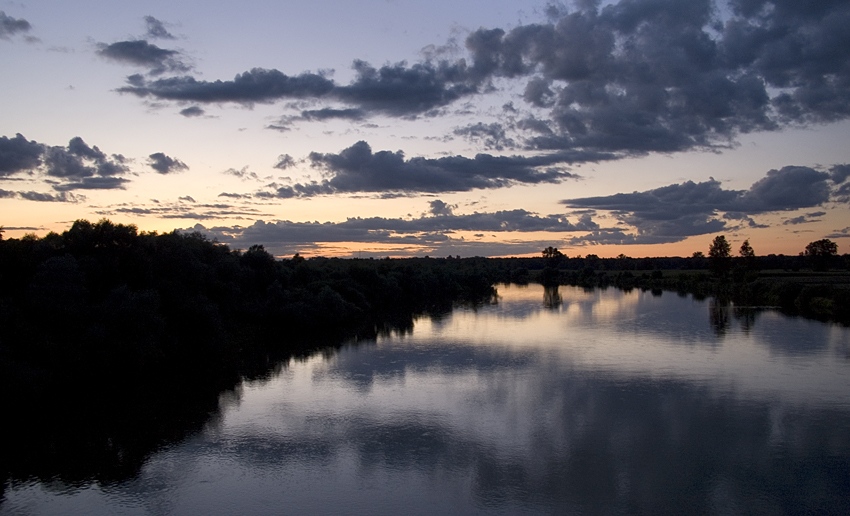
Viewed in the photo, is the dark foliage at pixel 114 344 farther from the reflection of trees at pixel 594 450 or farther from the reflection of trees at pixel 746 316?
the reflection of trees at pixel 746 316

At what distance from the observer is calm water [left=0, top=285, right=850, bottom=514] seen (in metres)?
13.5

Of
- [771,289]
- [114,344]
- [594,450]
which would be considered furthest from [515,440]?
[771,289]

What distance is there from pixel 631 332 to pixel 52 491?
107ft

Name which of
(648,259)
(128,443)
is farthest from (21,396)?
(648,259)

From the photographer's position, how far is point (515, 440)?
17062 millimetres

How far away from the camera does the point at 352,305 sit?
49062 mm

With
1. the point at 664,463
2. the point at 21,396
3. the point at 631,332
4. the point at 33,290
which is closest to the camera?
the point at 664,463

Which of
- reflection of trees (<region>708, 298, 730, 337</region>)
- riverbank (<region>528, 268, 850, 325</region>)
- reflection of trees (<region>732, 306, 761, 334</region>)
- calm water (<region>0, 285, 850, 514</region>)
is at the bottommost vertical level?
calm water (<region>0, 285, 850, 514</region>)

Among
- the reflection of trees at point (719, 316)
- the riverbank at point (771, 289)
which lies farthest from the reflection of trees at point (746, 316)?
the riverbank at point (771, 289)

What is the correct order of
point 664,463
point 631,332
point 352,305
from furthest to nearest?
point 352,305 < point 631,332 < point 664,463

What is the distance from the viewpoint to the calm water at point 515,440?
44.4 feet

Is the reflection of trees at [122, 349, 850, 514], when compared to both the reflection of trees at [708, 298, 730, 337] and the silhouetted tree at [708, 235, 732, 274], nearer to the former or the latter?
the reflection of trees at [708, 298, 730, 337]

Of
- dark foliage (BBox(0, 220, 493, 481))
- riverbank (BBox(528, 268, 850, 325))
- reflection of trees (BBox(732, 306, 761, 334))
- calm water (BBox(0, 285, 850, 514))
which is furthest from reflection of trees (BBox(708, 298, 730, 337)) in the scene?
dark foliage (BBox(0, 220, 493, 481))

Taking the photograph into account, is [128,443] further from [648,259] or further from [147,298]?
[648,259]
